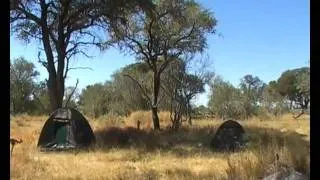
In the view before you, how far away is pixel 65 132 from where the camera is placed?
17922 mm

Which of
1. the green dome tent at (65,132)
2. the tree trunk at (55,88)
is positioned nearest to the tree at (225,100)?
the tree trunk at (55,88)

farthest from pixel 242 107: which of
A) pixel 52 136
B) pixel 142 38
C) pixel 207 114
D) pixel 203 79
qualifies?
pixel 52 136

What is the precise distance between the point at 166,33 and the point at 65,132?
9.45m

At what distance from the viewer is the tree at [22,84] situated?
4847 cm

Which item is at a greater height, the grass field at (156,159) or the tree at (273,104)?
the tree at (273,104)

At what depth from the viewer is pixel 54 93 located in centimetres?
2147

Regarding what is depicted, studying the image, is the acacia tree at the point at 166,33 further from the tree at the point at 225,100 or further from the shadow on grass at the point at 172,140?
the tree at the point at 225,100

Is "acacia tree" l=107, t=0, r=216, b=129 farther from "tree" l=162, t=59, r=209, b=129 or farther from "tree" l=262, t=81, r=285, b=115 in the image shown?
"tree" l=262, t=81, r=285, b=115

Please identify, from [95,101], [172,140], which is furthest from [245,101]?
[172,140]

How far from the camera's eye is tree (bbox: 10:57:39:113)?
48469 mm

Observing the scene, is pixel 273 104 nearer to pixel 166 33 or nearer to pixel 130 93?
pixel 130 93

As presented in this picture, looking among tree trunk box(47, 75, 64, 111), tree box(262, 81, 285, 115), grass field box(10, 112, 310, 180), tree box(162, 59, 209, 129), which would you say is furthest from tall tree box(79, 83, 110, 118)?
grass field box(10, 112, 310, 180)

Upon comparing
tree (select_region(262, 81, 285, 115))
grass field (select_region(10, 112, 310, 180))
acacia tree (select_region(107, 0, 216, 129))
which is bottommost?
grass field (select_region(10, 112, 310, 180))

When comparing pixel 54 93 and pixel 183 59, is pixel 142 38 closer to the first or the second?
pixel 183 59
